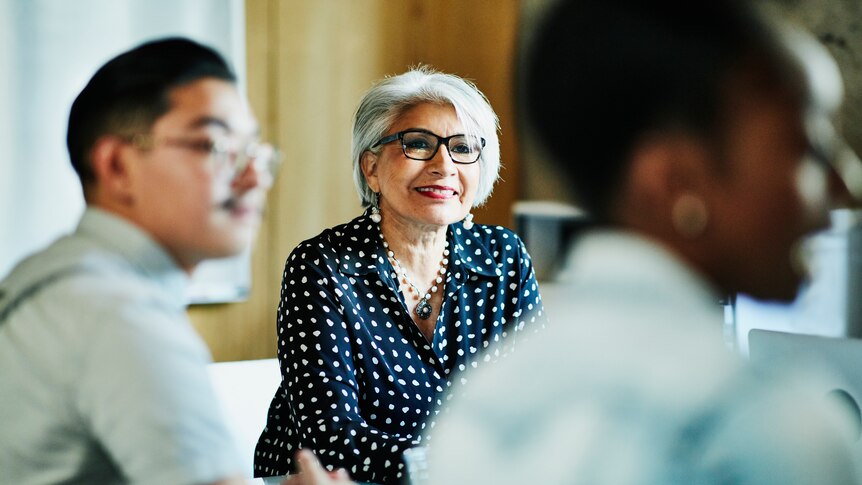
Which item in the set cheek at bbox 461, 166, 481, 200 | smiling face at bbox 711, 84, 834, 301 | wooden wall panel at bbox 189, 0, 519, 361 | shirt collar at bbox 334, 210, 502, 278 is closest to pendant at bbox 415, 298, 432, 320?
shirt collar at bbox 334, 210, 502, 278

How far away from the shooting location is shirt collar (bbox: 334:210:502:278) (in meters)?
1.72

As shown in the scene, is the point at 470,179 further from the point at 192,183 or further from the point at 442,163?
the point at 192,183

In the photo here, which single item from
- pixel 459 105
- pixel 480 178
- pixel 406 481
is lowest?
pixel 406 481

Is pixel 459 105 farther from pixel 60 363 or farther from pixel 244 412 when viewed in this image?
pixel 60 363

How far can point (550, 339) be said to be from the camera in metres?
0.54

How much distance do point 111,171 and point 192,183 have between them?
0.06 metres

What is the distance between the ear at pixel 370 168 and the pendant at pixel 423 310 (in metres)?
0.28

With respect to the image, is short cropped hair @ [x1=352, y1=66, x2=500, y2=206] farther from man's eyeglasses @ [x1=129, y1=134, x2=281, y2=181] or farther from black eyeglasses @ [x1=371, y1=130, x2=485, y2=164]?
man's eyeglasses @ [x1=129, y1=134, x2=281, y2=181]

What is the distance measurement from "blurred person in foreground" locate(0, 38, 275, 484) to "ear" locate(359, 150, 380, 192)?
4.12 feet

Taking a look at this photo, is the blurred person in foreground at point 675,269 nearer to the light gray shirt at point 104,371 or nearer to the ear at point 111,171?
the light gray shirt at point 104,371

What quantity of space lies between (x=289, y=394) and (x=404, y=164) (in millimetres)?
550

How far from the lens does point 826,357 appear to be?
3.42 feet

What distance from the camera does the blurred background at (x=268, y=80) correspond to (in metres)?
3.12

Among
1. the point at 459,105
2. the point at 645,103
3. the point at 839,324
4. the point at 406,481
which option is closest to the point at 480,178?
the point at 459,105
